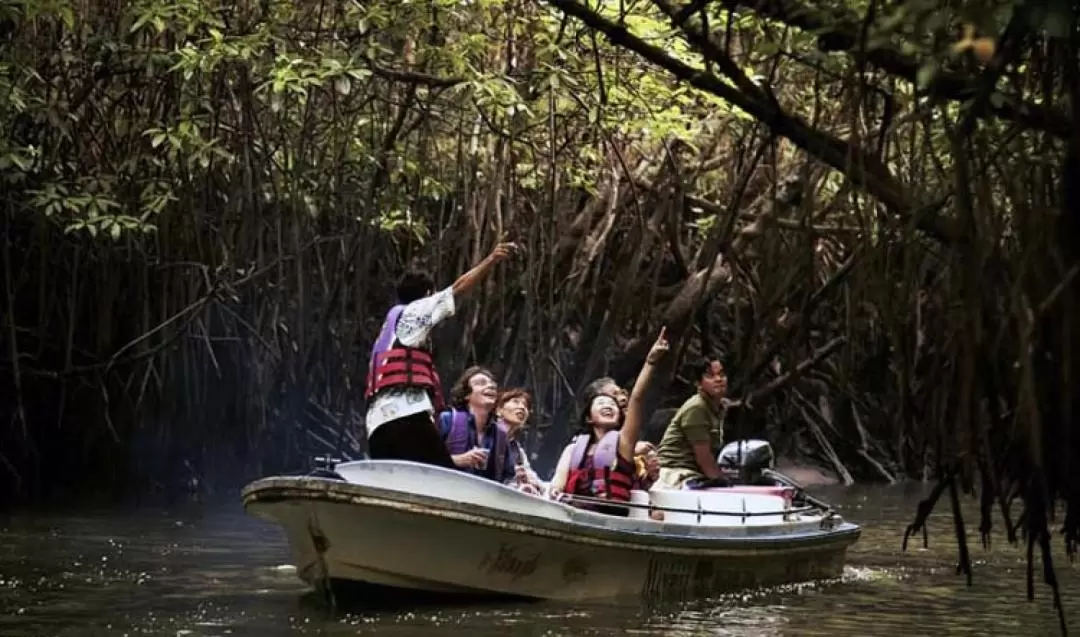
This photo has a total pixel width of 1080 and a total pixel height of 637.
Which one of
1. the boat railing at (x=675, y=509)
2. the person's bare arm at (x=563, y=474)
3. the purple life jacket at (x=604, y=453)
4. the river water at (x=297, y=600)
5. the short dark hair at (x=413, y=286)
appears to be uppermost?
the short dark hair at (x=413, y=286)

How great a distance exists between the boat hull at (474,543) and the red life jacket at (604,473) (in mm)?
313

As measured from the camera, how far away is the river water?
301 inches

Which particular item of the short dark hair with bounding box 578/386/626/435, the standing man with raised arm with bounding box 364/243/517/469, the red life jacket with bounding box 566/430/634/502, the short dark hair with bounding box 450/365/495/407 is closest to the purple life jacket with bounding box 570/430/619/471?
the red life jacket with bounding box 566/430/634/502

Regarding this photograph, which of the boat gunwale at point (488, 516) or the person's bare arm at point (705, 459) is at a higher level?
the person's bare arm at point (705, 459)

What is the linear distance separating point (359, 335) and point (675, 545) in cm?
529

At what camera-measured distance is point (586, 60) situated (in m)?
11.6

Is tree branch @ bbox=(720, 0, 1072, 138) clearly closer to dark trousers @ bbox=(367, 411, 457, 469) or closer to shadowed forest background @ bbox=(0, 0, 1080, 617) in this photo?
Result: shadowed forest background @ bbox=(0, 0, 1080, 617)

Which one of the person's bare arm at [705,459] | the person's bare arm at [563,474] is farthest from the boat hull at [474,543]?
the person's bare arm at [705,459]

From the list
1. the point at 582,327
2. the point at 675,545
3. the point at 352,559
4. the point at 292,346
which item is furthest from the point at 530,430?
the point at 352,559

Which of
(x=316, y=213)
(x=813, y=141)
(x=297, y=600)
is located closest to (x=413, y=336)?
(x=297, y=600)

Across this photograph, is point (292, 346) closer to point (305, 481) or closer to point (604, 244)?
point (604, 244)

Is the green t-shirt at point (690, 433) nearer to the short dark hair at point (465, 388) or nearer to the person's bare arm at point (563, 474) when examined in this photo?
the person's bare arm at point (563, 474)

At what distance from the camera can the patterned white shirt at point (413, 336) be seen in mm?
7844

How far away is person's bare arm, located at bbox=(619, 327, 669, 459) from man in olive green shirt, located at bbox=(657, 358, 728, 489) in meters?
0.95
